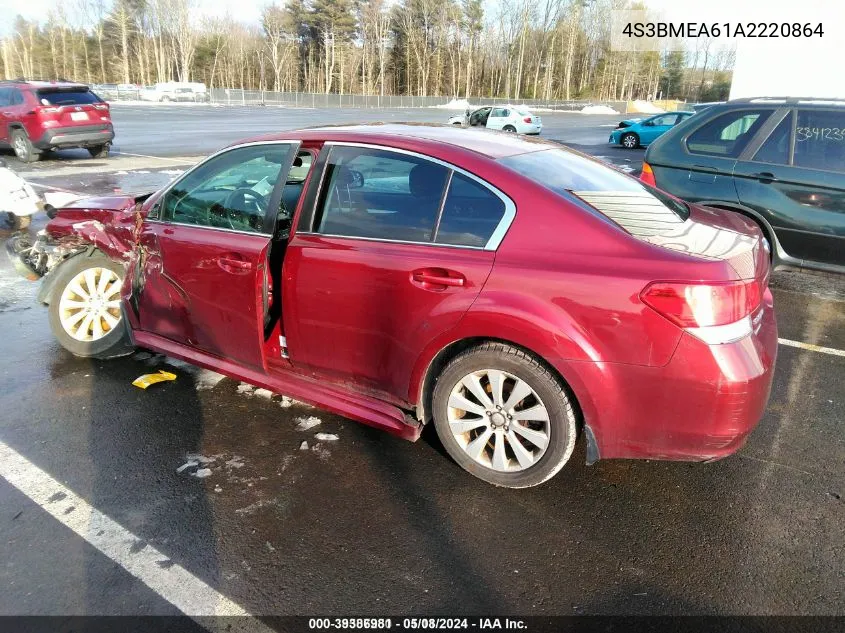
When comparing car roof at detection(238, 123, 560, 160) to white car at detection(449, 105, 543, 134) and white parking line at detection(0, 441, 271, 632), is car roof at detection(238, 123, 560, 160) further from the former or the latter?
white car at detection(449, 105, 543, 134)

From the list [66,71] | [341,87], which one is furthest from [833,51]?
[66,71]

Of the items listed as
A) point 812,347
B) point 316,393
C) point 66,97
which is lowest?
point 812,347

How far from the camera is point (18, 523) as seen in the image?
2.85m

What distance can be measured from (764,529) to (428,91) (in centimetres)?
9199

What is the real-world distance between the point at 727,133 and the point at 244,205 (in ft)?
15.2

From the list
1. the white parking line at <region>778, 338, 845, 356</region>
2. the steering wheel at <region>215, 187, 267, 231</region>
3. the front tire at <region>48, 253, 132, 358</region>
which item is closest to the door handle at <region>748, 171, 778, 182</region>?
the white parking line at <region>778, 338, 845, 356</region>

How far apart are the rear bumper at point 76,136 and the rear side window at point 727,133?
14.4 metres

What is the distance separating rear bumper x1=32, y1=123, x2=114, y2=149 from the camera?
14891mm

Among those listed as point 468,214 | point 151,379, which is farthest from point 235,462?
point 468,214

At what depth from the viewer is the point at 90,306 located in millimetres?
4520

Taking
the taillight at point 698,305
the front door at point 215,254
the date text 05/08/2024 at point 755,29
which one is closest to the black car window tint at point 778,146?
the taillight at point 698,305

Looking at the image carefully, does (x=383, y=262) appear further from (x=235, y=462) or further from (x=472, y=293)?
(x=235, y=462)

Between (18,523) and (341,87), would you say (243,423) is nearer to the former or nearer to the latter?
Result: (18,523)

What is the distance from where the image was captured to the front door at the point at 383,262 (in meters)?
2.96
